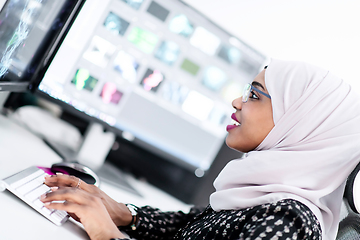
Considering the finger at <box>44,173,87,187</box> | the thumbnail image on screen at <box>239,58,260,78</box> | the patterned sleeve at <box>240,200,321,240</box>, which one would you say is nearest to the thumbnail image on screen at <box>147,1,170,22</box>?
the thumbnail image on screen at <box>239,58,260,78</box>

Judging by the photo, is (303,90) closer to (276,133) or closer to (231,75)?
(276,133)

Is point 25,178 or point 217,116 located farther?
point 217,116

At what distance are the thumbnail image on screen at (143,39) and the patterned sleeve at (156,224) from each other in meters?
0.57

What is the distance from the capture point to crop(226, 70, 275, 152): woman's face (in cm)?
75

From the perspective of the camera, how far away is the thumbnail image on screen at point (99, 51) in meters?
1.07

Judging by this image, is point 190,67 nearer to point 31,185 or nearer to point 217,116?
point 217,116

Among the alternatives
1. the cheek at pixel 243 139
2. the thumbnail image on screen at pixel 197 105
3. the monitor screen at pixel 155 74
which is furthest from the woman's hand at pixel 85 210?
the thumbnail image on screen at pixel 197 105

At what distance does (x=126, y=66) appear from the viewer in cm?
111

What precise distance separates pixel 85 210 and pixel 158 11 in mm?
794

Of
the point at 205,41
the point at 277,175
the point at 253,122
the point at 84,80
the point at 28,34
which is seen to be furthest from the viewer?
the point at 205,41

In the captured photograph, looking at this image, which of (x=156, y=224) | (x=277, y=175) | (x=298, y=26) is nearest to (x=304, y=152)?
(x=277, y=175)

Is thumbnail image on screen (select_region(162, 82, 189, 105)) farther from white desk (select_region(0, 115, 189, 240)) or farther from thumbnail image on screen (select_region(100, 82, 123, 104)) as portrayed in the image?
white desk (select_region(0, 115, 189, 240))

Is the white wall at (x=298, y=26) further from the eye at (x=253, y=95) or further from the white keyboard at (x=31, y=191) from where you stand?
the white keyboard at (x=31, y=191)

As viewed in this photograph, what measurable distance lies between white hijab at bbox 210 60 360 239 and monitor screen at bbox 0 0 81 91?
2.05ft
